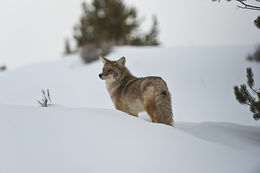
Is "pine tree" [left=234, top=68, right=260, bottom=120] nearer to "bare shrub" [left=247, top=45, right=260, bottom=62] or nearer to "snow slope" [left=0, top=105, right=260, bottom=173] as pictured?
"snow slope" [left=0, top=105, right=260, bottom=173]

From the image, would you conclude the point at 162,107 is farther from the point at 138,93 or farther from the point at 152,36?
the point at 152,36

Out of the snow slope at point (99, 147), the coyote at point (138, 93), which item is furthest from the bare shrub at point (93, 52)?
the snow slope at point (99, 147)

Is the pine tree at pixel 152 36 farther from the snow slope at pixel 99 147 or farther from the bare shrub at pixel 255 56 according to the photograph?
the snow slope at pixel 99 147

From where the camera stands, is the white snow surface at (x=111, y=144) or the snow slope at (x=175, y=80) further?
the snow slope at (x=175, y=80)

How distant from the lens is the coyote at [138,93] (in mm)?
4984

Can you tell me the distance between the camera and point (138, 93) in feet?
17.0

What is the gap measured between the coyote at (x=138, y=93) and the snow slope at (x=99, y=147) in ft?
3.65

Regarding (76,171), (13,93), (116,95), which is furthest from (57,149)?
(13,93)

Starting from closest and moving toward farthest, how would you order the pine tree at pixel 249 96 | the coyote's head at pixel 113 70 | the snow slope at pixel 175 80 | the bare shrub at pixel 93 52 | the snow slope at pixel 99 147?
the snow slope at pixel 99 147, the pine tree at pixel 249 96, the coyote's head at pixel 113 70, the snow slope at pixel 175 80, the bare shrub at pixel 93 52

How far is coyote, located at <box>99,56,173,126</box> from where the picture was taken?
4.98m

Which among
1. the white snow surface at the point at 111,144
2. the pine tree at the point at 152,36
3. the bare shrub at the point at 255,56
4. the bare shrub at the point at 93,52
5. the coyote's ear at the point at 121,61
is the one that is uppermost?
the pine tree at the point at 152,36

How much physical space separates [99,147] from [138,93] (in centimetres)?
215

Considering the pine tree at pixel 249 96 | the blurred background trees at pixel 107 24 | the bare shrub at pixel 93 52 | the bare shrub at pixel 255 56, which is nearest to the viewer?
the pine tree at pixel 249 96

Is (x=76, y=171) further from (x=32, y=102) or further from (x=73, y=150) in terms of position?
(x=32, y=102)
